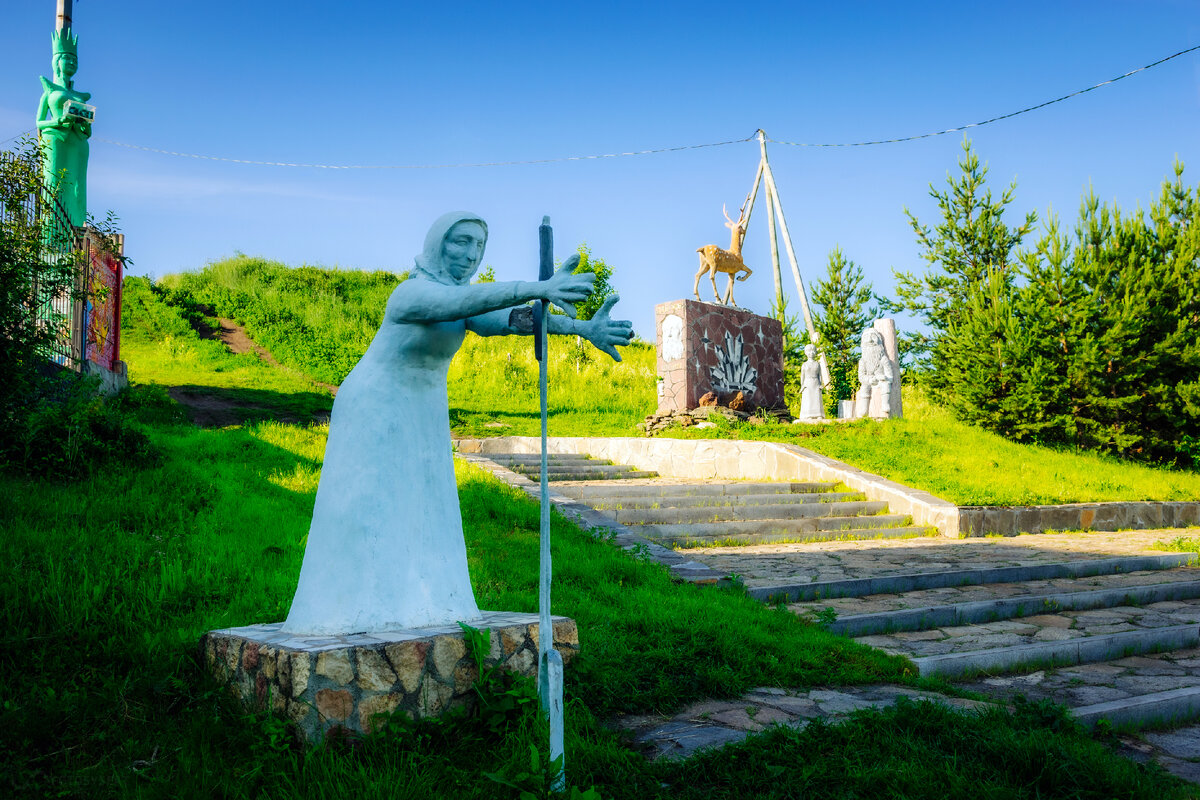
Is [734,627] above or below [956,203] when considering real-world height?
below

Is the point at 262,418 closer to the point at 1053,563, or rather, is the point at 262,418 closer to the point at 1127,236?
the point at 1053,563

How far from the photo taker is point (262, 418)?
510 inches

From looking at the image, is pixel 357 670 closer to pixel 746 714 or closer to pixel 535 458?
pixel 746 714

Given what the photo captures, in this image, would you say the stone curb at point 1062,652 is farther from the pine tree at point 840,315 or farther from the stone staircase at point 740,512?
the pine tree at point 840,315

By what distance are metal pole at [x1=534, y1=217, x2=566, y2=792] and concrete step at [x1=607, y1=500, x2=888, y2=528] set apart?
5.76m

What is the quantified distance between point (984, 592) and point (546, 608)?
5.05m

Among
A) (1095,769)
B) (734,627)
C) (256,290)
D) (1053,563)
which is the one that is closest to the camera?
(1095,769)

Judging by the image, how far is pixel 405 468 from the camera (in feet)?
10.5

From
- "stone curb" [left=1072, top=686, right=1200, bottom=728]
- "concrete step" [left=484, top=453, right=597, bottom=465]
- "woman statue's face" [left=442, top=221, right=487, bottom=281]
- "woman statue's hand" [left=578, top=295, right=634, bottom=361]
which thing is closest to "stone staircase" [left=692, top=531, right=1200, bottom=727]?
"stone curb" [left=1072, top=686, right=1200, bottom=728]

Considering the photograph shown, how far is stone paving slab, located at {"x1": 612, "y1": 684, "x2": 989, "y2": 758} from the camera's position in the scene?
10.4 feet

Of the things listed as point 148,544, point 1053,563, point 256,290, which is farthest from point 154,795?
point 256,290

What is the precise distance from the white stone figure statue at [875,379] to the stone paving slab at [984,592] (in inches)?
364

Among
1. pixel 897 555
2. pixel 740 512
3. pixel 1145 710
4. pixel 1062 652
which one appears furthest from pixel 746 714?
pixel 740 512

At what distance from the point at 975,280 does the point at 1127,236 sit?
7.42 meters
